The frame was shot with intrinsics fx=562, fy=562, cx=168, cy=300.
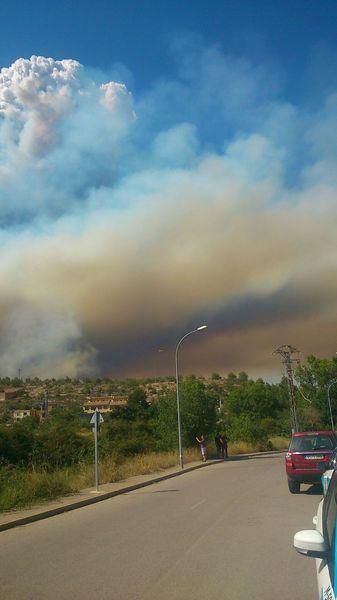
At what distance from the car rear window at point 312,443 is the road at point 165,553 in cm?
162

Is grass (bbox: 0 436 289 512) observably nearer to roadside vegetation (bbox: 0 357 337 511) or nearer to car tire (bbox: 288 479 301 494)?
roadside vegetation (bbox: 0 357 337 511)

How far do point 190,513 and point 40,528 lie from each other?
354 cm

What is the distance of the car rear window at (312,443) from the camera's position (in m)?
17.1

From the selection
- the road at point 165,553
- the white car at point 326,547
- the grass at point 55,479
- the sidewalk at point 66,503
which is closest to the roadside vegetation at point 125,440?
the grass at point 55,479

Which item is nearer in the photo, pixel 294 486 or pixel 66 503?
pixel 66 503

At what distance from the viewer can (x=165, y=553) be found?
8.70 meters

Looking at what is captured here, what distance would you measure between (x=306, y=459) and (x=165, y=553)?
897cm

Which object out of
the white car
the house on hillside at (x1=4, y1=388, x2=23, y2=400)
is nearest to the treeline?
the white car

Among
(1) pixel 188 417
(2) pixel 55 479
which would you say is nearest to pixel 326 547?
(2) pixel 55 479

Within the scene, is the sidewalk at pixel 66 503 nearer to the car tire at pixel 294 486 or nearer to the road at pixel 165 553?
the road at pixel 165 553

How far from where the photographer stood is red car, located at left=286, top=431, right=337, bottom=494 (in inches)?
651

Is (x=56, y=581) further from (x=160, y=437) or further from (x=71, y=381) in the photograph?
(x=71, y=381)

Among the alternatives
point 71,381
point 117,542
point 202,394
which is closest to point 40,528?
point 117,542

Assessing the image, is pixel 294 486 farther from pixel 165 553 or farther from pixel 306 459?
pixel 165 553
